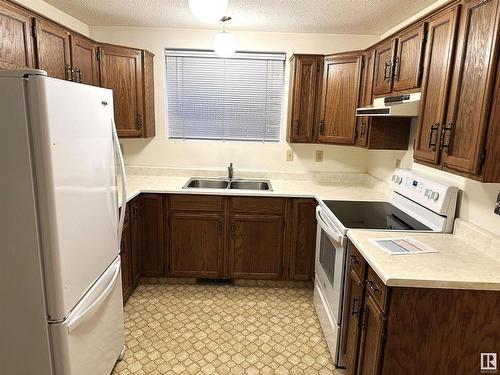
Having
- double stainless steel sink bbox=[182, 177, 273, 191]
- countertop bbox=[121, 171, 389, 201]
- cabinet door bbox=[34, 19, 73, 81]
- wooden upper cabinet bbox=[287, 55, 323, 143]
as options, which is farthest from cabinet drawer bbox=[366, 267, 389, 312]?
cabinet door bbox=[34, 19, 73, 81]

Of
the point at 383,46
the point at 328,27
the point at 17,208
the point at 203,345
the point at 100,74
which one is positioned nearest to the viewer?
the point at 17,208

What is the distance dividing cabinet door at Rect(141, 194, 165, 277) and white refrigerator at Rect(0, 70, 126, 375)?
119 cm

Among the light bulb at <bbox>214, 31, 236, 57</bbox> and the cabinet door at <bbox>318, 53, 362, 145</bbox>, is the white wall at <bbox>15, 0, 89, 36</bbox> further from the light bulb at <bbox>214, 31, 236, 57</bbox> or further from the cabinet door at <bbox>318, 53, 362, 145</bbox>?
the cabinet door at <bbox>318, 53, 362, 145</bbox>

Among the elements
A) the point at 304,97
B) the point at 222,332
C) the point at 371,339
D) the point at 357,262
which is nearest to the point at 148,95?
the point at 304,97

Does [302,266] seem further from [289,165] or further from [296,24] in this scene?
[296,24]

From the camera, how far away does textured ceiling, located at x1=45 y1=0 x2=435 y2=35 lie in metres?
2.38

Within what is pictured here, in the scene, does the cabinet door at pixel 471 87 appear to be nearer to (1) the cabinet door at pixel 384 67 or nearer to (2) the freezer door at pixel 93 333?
(1) the cabinet door at pixel 384 67

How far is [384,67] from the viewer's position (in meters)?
2.39


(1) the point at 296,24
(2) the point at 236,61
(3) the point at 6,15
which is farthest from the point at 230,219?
(3) the point at 6,15

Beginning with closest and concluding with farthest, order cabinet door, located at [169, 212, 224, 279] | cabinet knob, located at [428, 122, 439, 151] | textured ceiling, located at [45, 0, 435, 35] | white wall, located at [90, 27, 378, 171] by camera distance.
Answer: cabinet knob, located at [428, 122, 439, 151], textured ceiling, located at [45, 0, 435, 35], cabinet door, located at [169, 212, 224, 279], white wall, located at [90, 27, 378, 171]

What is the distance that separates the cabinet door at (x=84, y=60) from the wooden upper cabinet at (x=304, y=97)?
5.52 feet

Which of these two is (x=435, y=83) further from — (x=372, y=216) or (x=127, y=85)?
(x=127, y=85)

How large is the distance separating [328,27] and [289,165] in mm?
1317

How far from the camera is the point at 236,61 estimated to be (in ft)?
10.7
